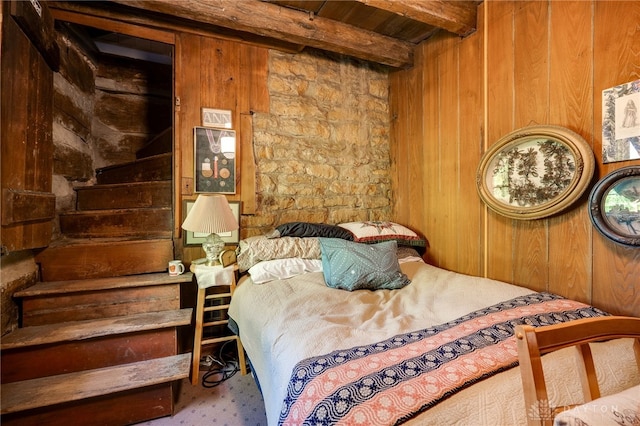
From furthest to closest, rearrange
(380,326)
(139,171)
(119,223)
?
(139,171) < (119,223) < (380,326)

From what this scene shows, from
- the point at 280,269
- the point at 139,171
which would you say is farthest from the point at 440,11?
the point at 139,171

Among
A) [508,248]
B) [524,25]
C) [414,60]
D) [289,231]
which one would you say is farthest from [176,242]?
[524,25]

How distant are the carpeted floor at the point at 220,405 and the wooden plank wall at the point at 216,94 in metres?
0.92

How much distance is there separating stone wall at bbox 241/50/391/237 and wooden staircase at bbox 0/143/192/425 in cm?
78

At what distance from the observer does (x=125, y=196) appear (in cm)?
228

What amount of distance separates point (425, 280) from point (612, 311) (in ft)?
2.98

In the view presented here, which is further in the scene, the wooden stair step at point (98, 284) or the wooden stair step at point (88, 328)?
the wooden stair step at point (98, 284)

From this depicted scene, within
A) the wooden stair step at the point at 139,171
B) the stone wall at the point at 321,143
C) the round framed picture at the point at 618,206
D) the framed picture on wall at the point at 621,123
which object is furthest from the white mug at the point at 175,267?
the framed picture on wall at the point at 621,123

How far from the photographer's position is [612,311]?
1415 mm

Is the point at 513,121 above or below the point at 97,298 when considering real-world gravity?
above

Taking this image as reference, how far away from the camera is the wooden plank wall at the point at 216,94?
2.13 meters

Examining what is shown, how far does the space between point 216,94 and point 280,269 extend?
1.52m

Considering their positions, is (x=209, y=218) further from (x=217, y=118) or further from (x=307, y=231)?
(x=217, y=118)

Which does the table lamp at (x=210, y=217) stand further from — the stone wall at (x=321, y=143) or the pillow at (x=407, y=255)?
the pillow at (x=407, y=255)
